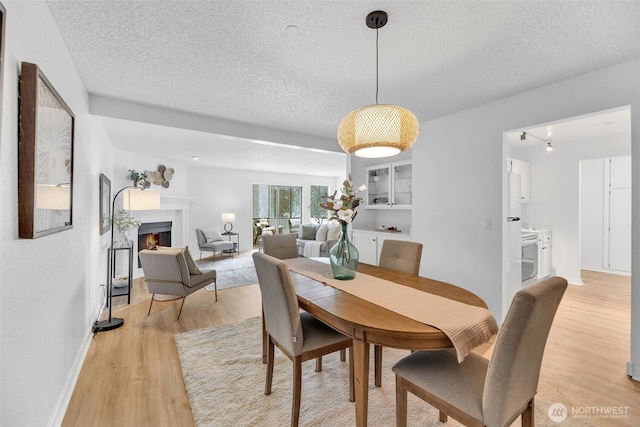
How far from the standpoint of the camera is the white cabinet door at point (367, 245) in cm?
453

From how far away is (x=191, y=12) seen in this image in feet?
5.36

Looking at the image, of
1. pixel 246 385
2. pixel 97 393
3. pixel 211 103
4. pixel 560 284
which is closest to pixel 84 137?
pixel 211 103

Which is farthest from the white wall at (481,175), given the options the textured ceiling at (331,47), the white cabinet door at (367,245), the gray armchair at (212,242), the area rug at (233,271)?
the gray armchair at (212,242)

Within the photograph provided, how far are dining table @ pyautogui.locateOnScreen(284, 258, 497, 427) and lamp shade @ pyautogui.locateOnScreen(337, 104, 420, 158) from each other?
3.07 ft

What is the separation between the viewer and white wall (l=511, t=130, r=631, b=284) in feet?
15.4

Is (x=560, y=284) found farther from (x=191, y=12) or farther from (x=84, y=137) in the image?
(x=84, y=137)

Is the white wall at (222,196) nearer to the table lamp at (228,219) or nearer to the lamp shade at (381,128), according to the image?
the table lamp at (228,219)

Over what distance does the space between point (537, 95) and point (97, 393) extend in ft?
14.4

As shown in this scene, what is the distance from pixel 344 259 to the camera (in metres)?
2.06

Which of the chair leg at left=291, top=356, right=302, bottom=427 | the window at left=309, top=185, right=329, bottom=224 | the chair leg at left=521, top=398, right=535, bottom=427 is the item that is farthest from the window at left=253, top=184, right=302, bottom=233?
the chair leg at left=521, top=398, right=535, bottom=427

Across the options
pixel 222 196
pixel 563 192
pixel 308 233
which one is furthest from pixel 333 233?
pixel 563 192

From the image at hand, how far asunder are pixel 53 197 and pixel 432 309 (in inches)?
84.0

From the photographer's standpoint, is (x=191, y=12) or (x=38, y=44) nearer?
(x=38, y=44)

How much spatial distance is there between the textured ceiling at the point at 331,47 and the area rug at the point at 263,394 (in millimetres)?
2389
